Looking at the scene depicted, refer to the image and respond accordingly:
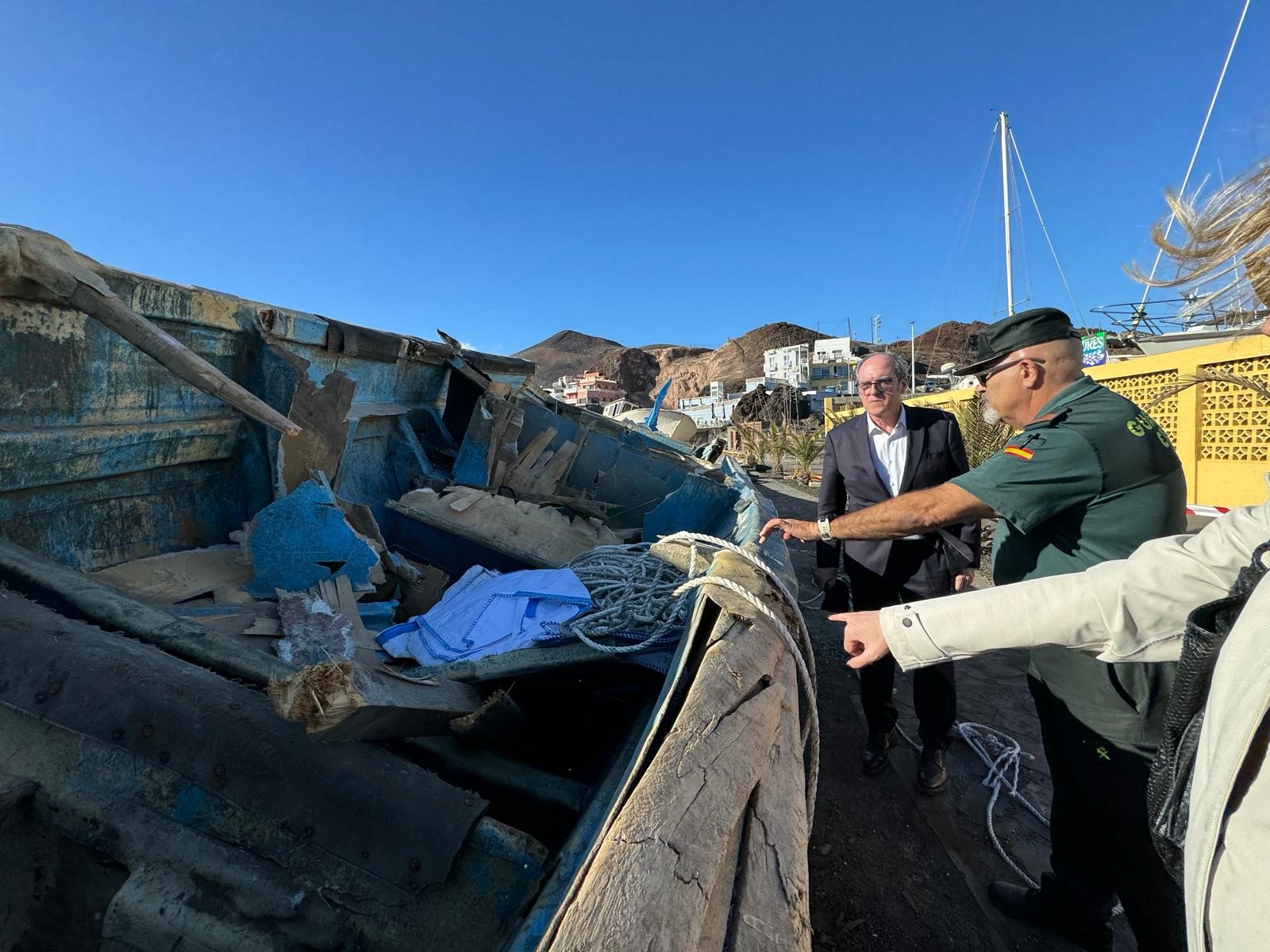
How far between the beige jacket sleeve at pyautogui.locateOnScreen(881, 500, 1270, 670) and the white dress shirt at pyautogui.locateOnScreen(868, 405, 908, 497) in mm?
1468

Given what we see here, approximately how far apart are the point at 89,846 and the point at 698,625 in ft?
4.54

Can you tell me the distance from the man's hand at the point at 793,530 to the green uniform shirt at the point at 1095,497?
680mm

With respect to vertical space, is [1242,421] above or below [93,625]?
above

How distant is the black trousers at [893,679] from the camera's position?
8.82 feet

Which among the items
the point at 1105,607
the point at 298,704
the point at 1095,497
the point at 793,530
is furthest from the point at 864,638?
the point at 298,704

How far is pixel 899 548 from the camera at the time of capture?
275 cm

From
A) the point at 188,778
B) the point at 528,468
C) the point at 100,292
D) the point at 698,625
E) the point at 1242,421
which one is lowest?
the point at 188,778

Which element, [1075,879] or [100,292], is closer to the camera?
[1075,879]

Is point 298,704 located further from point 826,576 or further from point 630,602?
point 826,576

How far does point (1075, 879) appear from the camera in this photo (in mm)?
A: 1842

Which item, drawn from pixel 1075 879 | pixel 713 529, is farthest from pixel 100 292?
pixel 1075 879

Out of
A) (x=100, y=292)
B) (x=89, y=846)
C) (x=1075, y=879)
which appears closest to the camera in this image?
(x=89, y=846)

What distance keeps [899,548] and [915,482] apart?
1.04 feet

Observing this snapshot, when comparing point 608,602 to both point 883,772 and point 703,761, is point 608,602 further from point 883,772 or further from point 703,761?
point 883,772
